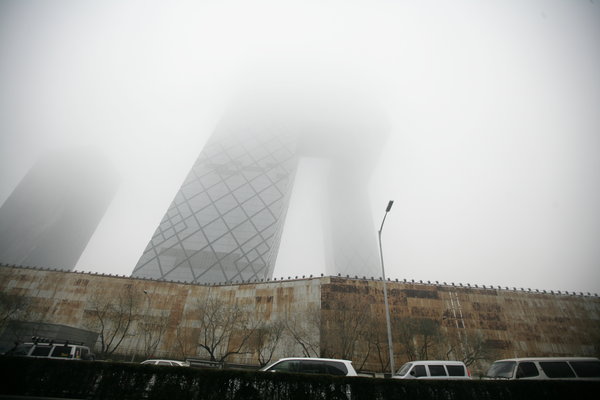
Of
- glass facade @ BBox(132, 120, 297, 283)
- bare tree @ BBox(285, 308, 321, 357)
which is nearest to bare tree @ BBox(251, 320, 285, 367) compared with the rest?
bare tree @ BBox(285, 308, 321, 357)

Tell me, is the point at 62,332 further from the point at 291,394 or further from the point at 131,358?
the point at 291,394

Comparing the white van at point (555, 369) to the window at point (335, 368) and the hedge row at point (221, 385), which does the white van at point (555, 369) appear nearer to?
the hedge row at point (221, 385)

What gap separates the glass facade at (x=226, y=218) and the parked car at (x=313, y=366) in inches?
1481

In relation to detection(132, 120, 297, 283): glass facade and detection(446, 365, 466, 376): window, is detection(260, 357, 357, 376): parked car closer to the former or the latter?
A: detection(446, 365, 466, 376): window

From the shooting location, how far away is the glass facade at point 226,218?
148ft

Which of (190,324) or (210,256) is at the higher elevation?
(210,256)

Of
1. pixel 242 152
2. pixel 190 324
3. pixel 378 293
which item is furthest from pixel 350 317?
pixel 242 152

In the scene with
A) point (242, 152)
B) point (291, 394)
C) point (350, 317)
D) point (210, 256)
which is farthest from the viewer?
point (242, 152)

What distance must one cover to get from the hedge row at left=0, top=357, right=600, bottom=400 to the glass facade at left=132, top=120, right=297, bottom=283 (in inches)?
1446

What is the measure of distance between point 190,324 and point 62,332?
943 centimetres

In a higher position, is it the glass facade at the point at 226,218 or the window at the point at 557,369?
the glass facade at the point at 226,218

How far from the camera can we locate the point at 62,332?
2180 cm

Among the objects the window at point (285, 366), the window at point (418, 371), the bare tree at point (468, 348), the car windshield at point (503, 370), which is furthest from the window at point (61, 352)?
the bare tree at point (468, 348)

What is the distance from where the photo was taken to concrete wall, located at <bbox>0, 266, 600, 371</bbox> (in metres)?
19.8
